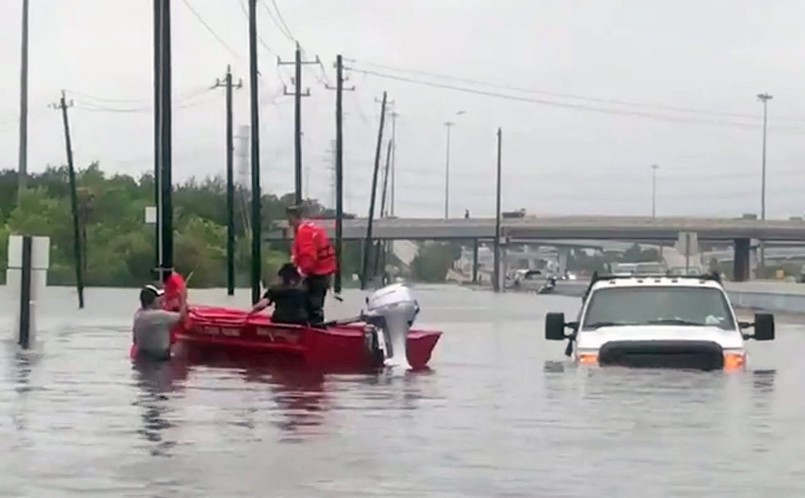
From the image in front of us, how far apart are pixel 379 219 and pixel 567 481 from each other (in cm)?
11784

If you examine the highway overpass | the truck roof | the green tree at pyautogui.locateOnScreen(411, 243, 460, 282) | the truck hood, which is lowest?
the green tree at pyautogui.locateOnScreen(411, 243, 460, 282)

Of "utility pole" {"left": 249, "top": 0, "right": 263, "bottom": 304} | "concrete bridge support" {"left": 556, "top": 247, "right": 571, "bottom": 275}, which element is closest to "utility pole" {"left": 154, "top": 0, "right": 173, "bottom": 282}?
"utility pole" {"left": 249, "top": 0, "right": 263, "bottom": 304}

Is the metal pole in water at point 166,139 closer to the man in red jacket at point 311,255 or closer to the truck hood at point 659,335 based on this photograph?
the man in red jacket at point 311,255

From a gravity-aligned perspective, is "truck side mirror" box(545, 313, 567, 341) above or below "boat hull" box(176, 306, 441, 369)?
above

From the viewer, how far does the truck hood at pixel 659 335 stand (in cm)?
2120

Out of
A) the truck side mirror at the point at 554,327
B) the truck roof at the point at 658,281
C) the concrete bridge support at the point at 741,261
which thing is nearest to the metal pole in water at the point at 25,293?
the truck roof at the point at 658,281

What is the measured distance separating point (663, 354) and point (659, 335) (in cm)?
37

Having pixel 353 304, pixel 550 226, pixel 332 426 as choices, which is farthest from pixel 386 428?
pixel 550 226

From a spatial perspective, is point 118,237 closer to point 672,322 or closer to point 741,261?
point 741,261

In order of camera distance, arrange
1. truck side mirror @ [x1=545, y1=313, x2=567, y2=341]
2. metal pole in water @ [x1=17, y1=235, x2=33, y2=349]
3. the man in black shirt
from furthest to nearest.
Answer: metal pole in water @ [x1=17, y1=235, x2=33, y2=349], the man in black shirt, truck side mirror @ [x1=545, y1=313, x2=567, y2=341]

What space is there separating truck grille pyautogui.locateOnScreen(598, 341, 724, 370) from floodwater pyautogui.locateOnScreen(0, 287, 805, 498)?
158 mm

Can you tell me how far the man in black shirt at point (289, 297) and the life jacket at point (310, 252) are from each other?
0.15 metres

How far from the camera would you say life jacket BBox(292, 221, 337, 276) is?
23.8 metres

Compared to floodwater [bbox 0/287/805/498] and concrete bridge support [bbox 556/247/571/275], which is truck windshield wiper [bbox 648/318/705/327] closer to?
floodwater [bbox 0/287/805/498]
